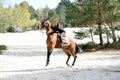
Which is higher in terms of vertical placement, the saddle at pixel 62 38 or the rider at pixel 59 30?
the rider at pixel 59 30

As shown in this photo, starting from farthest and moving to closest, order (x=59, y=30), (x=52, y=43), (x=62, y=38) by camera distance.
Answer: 1. (x=59, y=30)
2. (x=62, y=38)
3. (x=52, y=43)

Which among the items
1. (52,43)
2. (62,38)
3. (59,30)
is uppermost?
(59,30)

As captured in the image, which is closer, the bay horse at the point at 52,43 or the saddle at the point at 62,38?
the bay horse at the point at 52,43

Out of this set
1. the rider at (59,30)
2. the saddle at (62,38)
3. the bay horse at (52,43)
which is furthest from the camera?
the rider at (59,30)

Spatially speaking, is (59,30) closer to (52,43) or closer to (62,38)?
(62,38)

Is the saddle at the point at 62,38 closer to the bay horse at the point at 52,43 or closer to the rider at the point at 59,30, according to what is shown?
the rider at the point at 59,30

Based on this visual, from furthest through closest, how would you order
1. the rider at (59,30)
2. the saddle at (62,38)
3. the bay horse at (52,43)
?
1. the rider at (59,30)
2. the saddle at (62,38)
3. the bay horse at (52,43)

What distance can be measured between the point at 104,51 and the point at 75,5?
555cm

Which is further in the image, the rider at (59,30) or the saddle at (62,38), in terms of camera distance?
the rider at (59,30)

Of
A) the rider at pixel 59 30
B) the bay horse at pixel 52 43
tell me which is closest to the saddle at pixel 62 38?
the rider at pixel 59 30

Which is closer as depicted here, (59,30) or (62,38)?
(62,38)

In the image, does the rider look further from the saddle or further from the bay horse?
the bay horse

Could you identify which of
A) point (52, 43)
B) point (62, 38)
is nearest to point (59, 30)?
point (62, 38)

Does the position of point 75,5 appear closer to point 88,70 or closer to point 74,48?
point 74,48
